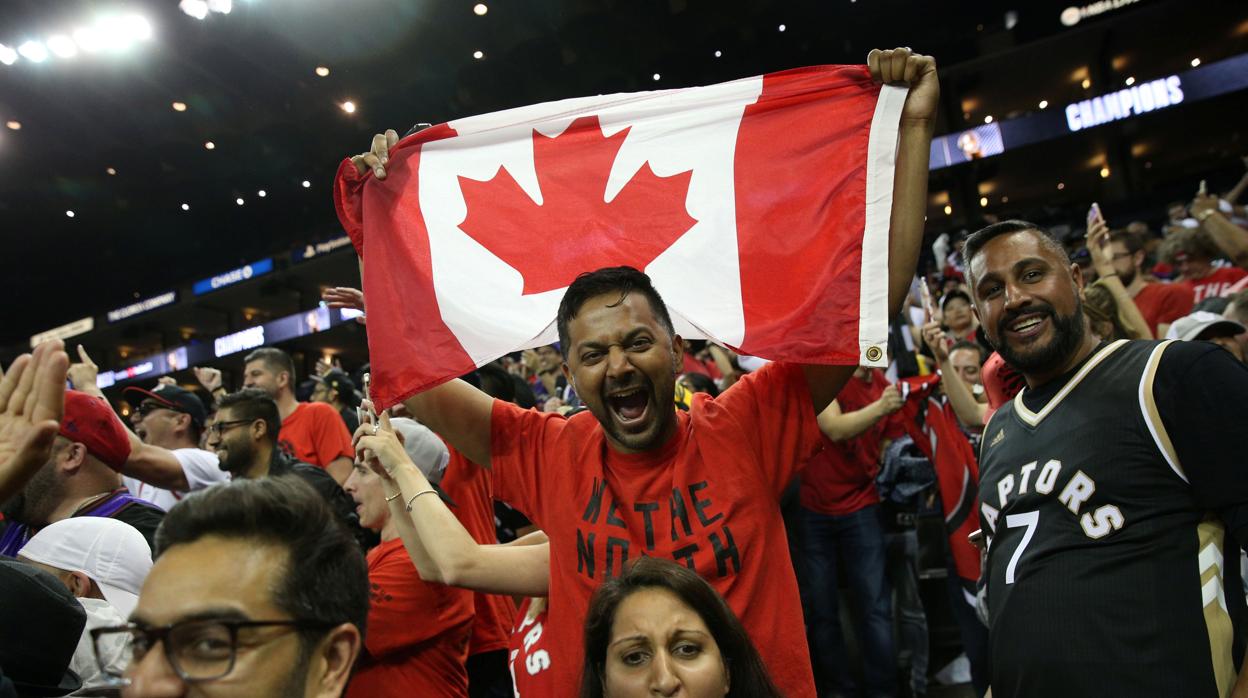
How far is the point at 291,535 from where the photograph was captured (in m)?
1.24

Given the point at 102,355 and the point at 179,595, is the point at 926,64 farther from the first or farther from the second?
the point at 102,355

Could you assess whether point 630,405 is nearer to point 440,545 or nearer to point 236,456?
point 440,545

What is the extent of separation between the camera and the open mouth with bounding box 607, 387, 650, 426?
1.71 m

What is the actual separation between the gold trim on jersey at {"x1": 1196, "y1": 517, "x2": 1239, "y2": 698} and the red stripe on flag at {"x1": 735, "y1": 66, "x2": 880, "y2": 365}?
75 centimetres

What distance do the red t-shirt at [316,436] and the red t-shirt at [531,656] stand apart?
270 cm

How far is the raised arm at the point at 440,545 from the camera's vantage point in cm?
194

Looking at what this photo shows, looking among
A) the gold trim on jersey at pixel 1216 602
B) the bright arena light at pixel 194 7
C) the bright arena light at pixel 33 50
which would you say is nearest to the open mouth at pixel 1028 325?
the gold trim on jersey at pixel 1216 602

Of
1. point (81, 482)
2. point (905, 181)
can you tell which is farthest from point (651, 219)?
point (81, 482)

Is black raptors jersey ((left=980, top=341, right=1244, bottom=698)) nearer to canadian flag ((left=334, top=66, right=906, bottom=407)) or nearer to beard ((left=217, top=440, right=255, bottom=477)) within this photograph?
canadian flag ((left=334, top=66, right=906, bottom=407))

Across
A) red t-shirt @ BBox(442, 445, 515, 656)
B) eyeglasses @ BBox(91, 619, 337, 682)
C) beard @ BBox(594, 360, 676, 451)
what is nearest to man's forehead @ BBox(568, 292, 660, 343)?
beard @ BBox(594, 360, 676, 451)

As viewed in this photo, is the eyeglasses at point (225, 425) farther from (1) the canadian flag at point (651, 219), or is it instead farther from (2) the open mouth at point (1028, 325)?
(2) the open mouth at point (1028, 325)

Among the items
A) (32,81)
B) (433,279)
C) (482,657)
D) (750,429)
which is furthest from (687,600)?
(32,81)

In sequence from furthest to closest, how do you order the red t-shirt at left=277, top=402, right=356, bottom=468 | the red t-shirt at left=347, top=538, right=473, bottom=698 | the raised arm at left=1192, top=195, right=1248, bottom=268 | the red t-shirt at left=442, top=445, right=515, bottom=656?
1. the red t-shirt at left=277, top=402, right=356, bottom=468
2. the raised arm at left=1192, top=195, right=1248, bottom=268
3. the red t-shirt at left=442, top=445, right=515, bottom=656
4. the red t-shirt at left=347, top=538, right=473, bottom=698

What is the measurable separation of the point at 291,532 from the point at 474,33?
45.5 feet
